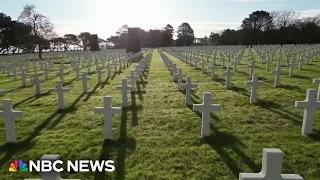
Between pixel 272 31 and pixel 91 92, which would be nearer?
pixel 91 92

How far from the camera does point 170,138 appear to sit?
446 cm

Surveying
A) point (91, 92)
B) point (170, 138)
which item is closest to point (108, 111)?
point (170, 138)

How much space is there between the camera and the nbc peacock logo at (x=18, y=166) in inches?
137

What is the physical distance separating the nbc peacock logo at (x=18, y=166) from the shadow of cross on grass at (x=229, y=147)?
2.69 metres

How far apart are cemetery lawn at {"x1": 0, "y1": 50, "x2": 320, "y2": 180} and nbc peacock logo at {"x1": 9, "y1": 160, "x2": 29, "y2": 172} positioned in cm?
10

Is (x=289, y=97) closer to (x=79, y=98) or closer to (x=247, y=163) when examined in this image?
(x=247, y=163)

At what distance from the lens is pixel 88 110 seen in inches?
253

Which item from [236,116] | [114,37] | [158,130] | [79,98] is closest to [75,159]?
[158,130]

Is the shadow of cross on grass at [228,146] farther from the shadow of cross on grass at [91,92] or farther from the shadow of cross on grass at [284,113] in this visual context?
the shadow of cross on grass at [91,92]

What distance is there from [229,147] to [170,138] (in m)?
1.01

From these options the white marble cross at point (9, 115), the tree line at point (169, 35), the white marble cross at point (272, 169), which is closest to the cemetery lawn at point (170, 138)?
the white marble cross at point (9, 115)

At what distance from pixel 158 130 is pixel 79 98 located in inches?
153

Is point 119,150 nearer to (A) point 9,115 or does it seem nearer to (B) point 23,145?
(B) point 23,145

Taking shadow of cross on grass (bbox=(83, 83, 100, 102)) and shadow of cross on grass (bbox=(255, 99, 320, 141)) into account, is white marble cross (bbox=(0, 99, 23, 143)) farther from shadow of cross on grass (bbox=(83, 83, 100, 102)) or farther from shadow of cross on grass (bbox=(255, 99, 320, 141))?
shadow of cross on grass (bbox=(255, 99, 320, 141))
